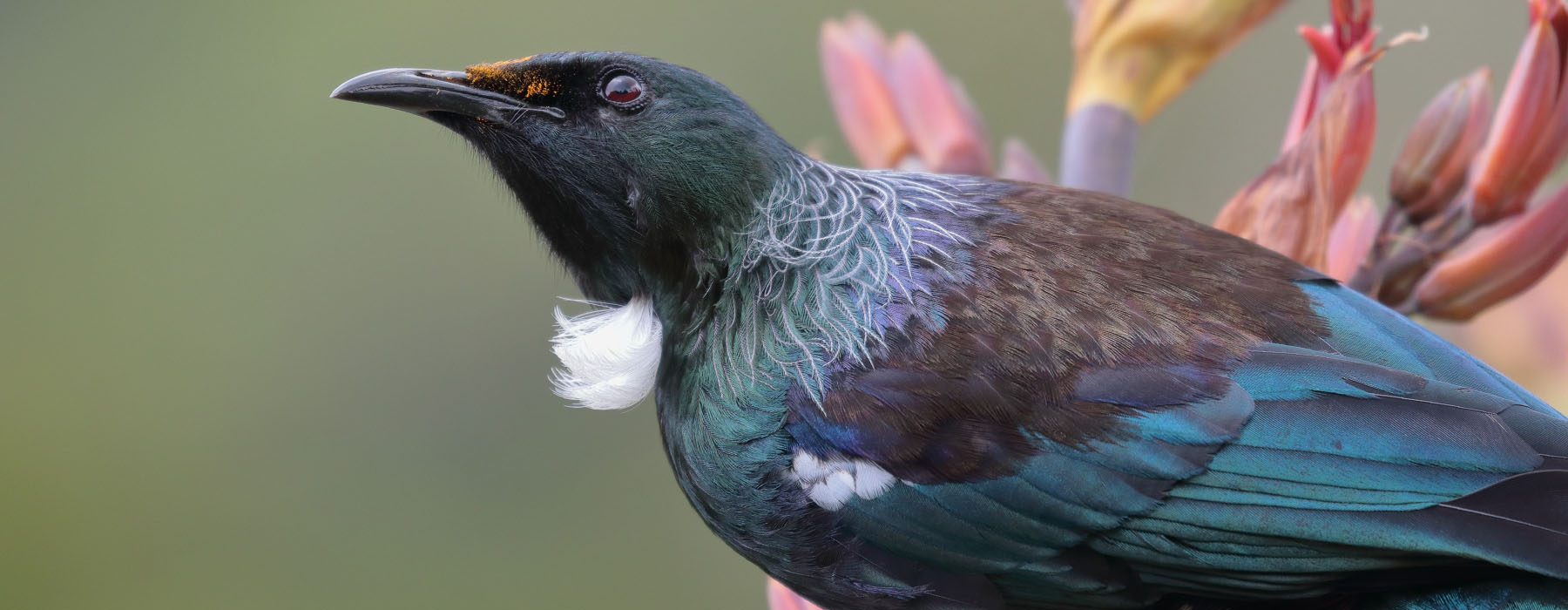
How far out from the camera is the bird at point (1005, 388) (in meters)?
1.23

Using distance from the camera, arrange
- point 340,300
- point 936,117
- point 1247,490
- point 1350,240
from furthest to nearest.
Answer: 1. point 340,300
2. point 936,117
3. point 1350,240
4. point 1247,490

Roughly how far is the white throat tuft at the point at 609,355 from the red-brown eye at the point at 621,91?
21 centimetres

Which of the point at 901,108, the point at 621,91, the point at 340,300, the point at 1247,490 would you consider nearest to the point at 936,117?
the point at 901,108

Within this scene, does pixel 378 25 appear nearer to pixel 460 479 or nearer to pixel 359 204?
pixel 359 204

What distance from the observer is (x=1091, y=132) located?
162 centimetres

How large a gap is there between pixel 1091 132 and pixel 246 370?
2676 mm

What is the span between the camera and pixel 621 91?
1.45 metres

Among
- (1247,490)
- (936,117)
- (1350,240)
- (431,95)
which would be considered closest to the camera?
(1247,490)

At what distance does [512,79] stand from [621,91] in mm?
110

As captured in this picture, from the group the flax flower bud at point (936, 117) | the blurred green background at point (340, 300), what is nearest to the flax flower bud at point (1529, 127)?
the flax flower bud at point (936, 117)

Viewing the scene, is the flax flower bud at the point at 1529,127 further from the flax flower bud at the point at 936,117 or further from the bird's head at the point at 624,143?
the bird's head at the point at 624,143

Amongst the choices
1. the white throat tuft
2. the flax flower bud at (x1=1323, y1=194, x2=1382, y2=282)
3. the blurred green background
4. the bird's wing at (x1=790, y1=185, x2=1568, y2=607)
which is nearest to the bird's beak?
the white throat tuft

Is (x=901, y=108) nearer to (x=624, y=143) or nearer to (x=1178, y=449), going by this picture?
(x=624, y=143)

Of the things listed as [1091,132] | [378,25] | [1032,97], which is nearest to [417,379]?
[378,25]
